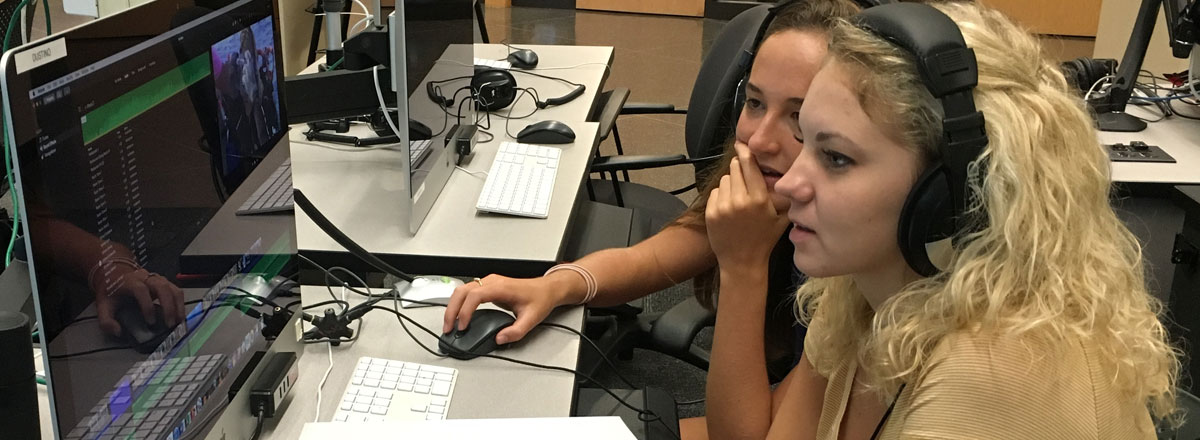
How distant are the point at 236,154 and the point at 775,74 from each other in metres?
0.76

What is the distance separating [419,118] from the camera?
1.72 metres

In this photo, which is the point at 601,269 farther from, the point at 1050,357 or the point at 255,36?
the point at 1050,357

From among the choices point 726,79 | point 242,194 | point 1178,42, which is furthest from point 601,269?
point 1178,42

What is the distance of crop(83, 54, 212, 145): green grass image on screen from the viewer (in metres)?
0.76

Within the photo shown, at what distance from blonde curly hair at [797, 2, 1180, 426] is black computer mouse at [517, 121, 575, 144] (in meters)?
1.22

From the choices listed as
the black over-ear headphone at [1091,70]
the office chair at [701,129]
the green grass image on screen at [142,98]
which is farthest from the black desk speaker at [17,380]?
the black over-ear headphone at [1091,70]

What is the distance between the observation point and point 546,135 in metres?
2.16

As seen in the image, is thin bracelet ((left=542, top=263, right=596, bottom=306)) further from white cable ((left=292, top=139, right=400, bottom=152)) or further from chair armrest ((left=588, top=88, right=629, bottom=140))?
chair armrest ((left=588, top=88, right=629, bottom=140))

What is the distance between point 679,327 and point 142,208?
96cm

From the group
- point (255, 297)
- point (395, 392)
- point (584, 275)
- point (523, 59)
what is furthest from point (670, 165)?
point (255, 297)

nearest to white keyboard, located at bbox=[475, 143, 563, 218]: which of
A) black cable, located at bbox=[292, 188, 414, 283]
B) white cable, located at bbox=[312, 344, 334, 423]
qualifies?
black cable, located at bbox=[292, 188, 414, 283]

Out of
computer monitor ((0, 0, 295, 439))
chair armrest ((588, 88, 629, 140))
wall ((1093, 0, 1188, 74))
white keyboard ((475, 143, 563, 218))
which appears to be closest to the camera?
computer monitor ((0, 0, 295, 439))

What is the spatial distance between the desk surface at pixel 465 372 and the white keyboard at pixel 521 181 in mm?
338

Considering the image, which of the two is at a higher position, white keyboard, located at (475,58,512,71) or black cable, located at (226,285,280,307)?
black cable, located at (226,285,280,307)
